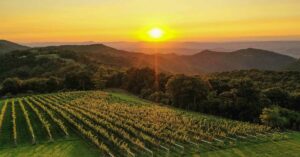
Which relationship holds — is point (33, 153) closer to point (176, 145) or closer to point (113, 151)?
point (113, 151)

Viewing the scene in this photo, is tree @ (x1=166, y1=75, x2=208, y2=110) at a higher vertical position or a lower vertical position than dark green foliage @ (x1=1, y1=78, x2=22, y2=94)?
higher

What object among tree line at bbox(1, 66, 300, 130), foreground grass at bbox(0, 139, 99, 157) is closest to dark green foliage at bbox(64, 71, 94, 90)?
tree line at bbox(1, 66, 300, 130)

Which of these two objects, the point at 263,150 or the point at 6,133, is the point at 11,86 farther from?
the point at 263,150

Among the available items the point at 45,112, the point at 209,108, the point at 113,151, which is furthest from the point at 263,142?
the point at 45,112

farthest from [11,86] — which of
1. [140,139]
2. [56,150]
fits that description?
[140,139]

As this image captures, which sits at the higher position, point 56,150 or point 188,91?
point 56,150

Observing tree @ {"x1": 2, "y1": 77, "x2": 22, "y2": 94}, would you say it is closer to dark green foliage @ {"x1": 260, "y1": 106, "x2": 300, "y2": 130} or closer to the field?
the field

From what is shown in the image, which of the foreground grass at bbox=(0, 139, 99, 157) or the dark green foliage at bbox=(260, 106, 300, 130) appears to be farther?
the dark green foliage at bbox=(260, 106, 300, 130)
